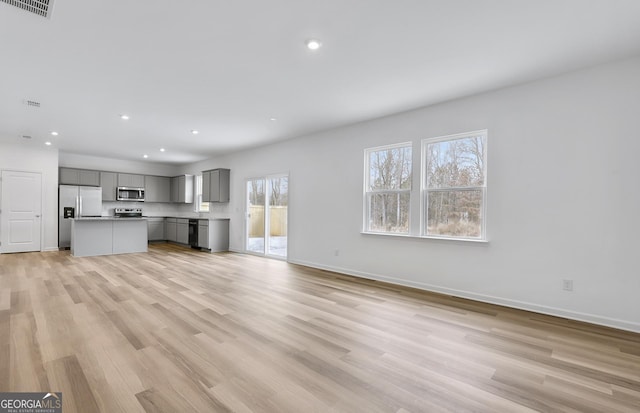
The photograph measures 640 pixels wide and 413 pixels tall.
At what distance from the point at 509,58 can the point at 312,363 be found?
135 inches

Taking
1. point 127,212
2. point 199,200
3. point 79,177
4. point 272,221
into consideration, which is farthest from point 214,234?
point 79,177

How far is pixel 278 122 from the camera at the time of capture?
5.39 m

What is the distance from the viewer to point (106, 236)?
7.31 meters

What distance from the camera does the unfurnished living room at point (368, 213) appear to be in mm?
2094

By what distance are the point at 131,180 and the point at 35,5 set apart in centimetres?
814

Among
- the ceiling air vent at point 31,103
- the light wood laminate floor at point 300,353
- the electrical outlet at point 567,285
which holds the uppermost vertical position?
the ceiling air vent at point 31,103

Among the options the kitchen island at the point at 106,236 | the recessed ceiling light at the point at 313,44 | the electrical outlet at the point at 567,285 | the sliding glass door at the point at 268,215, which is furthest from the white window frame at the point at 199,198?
the electrical outlet at the point at 567,285

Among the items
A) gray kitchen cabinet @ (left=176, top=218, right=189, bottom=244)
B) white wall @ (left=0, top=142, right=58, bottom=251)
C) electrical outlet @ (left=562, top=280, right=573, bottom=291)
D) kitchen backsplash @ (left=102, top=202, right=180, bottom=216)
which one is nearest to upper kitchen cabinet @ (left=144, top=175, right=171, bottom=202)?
kitchen backsplash @ (left=102, top=202, right=180, bottom=216)

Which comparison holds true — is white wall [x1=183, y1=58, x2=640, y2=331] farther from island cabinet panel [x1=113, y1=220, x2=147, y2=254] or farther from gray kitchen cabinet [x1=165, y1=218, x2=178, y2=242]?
gray kitchen cabinet [x1=165, y1=218, x2=178, y2=242]

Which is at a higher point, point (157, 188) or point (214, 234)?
point (157, 188)

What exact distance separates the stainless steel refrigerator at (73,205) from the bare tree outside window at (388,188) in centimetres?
801

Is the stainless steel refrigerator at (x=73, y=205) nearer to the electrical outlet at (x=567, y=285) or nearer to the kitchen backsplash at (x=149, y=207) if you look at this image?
the kitchen backsplash at (x=149, y=207)

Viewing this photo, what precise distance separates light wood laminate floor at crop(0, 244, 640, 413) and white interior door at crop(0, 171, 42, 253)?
4541 mm

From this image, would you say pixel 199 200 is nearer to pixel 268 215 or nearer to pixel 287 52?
pixel 268 215
